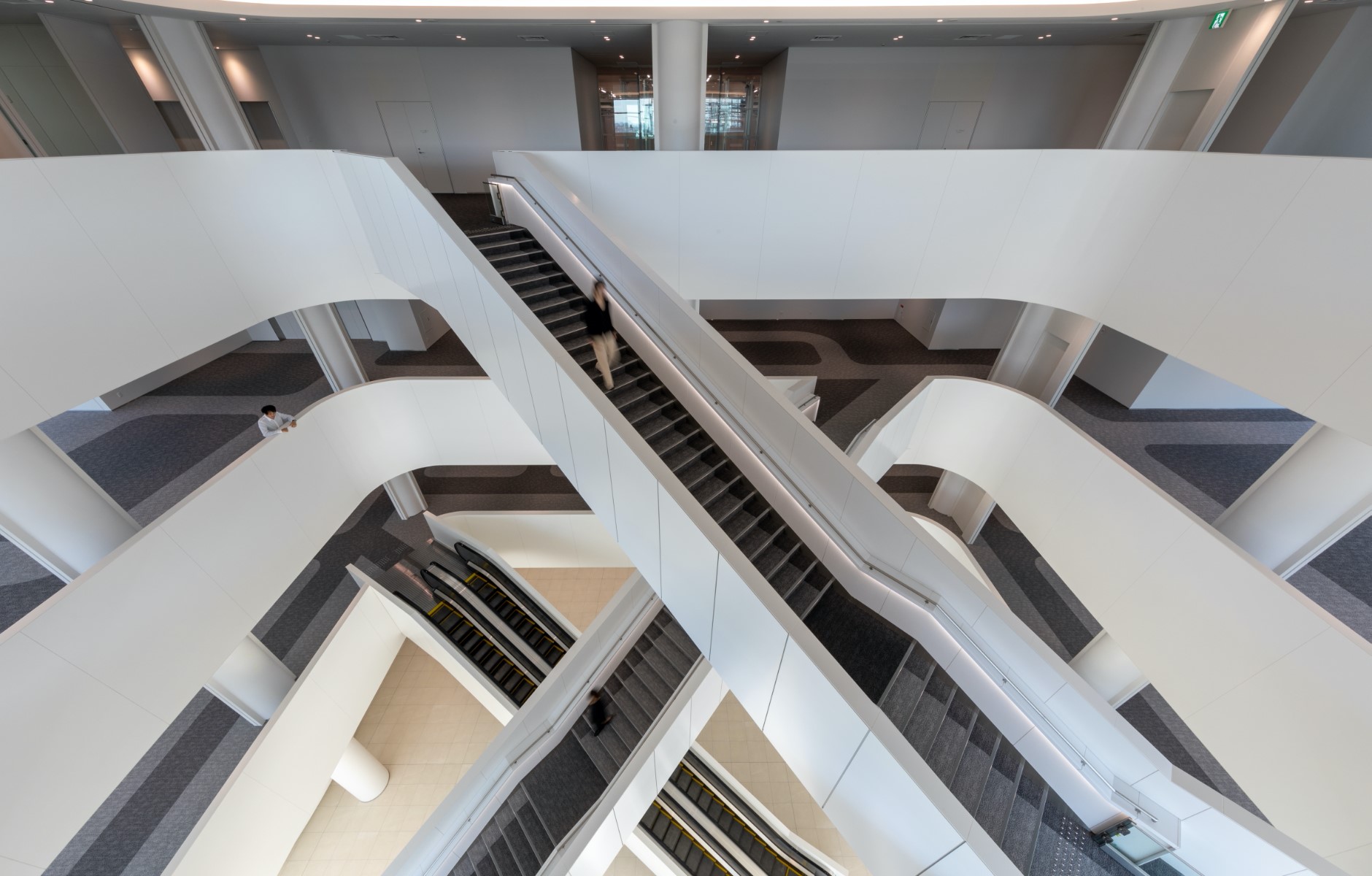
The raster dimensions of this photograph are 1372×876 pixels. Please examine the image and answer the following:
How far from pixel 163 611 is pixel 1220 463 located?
56.6 ft

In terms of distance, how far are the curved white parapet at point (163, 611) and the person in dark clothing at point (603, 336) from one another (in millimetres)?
4728

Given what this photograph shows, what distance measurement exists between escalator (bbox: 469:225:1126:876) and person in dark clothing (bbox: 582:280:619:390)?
203 mm

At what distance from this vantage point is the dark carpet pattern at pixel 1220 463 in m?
9.12

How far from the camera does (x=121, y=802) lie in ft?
23.3

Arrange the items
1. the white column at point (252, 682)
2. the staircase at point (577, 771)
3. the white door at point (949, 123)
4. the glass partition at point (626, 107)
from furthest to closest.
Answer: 1. the glass partition at point (626, 107)
2. the white door at point (949, 123)
3. the white column at point (252, 682)
4. the staircase at point (577, 771)

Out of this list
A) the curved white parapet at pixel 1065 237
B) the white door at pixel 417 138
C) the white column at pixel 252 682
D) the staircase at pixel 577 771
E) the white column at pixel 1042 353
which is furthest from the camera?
the white door at pixel 417 138

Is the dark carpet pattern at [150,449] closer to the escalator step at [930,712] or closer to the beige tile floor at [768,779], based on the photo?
the escalator step at [930,712]

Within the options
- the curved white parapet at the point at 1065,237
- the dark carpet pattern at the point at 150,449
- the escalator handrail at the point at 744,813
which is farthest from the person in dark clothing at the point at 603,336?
the dark carpet pattern at the point at 150,449

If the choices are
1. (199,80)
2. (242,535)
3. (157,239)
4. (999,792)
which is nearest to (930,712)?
(999,792)

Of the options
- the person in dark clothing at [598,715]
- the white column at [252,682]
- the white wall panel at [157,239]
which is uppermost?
the white wall panel at [157,239]

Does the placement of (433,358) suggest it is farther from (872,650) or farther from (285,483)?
(872,650)

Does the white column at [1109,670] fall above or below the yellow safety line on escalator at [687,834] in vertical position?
above

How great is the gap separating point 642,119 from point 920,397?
35.6ft

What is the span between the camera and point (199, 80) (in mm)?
7934
